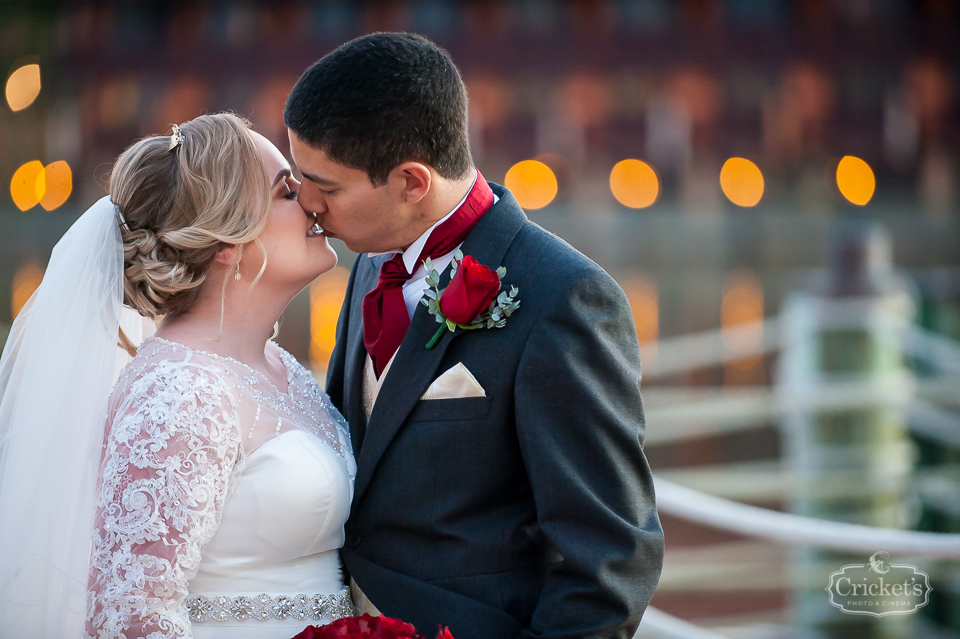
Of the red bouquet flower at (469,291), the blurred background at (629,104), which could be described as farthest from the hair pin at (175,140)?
the blurred background at (629,104)

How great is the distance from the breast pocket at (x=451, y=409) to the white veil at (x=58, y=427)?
0.60 metres

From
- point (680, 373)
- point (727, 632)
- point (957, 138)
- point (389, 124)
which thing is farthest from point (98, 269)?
point (957, 138)

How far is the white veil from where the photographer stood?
158cm

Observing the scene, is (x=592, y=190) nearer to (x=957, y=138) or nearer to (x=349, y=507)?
(x=957, y=138)

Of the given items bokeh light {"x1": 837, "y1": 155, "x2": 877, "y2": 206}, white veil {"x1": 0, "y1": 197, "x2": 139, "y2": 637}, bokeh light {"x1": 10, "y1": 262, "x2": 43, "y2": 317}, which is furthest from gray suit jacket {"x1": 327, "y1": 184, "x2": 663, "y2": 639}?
bokeh light {"x1": 837, "y1": 155, "x2": 877, "y2": 206}

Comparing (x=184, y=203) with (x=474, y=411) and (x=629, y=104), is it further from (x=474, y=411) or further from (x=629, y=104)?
(x=629, y=104)

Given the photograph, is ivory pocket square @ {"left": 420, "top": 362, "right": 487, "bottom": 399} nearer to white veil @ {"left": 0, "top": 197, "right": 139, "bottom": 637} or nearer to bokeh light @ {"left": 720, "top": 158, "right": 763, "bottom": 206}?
white veil @ {"left": 0, "top": 197, "right": 139, "bottom": 637}

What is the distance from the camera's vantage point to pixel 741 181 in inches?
707

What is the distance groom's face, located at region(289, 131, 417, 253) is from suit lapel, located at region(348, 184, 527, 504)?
0.46ft

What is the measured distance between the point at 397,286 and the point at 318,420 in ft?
1.09

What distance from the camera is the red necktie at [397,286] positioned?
5.55 ft

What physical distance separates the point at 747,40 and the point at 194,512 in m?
18.5

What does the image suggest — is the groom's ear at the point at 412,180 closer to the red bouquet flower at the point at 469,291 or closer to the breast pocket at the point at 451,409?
the red bouquet flower at the point at 469,291

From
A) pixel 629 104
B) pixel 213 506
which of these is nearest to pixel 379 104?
pixel 213 506
